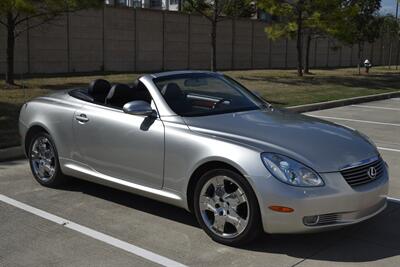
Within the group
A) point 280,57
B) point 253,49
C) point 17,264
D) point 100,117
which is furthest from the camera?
point 280,57

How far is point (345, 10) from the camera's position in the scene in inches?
971

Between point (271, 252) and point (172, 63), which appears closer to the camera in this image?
point (271, 252)

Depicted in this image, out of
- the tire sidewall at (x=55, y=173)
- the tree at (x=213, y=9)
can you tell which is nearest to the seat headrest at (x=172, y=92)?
the tire sidewall at (x=55, y=173)

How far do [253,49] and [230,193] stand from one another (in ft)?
106

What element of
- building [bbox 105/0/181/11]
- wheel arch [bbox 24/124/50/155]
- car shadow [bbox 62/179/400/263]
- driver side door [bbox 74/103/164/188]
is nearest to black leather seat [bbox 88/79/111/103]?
driver side door [bbox 74/103/164/188]

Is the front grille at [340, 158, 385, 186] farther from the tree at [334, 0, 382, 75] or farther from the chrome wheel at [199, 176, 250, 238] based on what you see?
the tree at [334, 0, 382, 75]

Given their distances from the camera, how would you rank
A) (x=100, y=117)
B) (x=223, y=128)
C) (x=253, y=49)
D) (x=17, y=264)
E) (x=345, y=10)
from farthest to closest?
(x=253, y=49)
(x=345, y=10)
(x=100, y=117)
(x=223, y=128)
(x=17, y=264)

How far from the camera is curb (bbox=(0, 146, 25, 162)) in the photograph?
7922 millimetres

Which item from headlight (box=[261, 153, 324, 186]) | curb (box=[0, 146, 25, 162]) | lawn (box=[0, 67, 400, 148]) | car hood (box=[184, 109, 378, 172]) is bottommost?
curb (box=[0, 146, 25, 162])

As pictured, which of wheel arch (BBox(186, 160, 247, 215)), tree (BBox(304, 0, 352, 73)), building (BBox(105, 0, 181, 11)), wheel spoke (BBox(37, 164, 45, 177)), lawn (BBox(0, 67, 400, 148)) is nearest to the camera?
wheel arch (BBox(186, 160, 247, 215))

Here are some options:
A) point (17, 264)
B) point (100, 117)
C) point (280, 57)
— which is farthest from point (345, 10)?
point (17, 264)

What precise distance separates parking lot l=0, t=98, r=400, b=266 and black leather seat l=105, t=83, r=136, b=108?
3.42 feet

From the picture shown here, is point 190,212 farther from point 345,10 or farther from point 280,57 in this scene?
point 280,57

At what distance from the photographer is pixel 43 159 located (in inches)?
254
